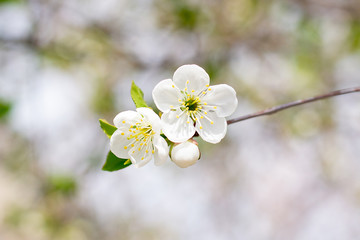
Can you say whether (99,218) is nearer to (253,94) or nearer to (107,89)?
(107,89)

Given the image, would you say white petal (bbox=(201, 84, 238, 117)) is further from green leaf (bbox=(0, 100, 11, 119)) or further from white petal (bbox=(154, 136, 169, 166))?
green leaf (bbox=(0, 100, 11, 119))

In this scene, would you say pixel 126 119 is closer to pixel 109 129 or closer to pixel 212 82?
pixel 109 129

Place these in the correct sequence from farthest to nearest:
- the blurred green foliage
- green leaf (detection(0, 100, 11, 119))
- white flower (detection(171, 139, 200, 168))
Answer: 1. the blurred green foliage
2. green leaf (detection(0, 100, 11, 119))
3. white flower (detection(171, 139, 200, 168))

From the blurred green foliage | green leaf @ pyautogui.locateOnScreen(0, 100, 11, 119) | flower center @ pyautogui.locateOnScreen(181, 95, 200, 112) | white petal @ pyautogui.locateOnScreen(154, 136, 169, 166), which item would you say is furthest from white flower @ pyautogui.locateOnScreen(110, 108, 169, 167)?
the blurred green foliage

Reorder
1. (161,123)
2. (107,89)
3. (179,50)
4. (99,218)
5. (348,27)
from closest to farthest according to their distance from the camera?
(161,123), (179,50), (348,27), (107,89), (99,218)

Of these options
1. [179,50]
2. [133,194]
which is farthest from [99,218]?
[179,50]

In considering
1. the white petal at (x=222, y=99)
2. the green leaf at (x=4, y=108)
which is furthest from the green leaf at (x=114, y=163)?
the green leaf at (x=4, y=108)

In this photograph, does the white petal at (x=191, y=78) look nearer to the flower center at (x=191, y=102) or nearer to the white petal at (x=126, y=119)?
the flower center at (x=191, y=102)
